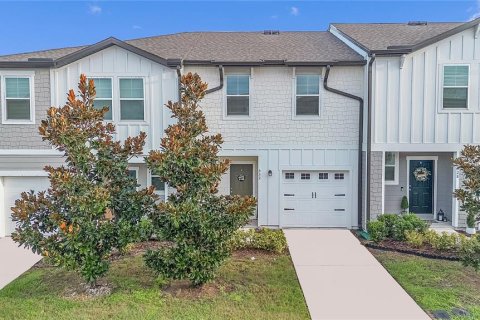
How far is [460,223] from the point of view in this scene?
11039 mm

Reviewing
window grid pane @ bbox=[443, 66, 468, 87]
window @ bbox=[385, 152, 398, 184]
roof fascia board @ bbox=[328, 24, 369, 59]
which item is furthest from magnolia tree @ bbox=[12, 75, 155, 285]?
window grid pane @ bbox=[443, 66, 468, 87]

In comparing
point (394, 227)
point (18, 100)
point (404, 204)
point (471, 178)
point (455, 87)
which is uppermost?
point (455, 87)

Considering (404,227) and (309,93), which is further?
(309,93)

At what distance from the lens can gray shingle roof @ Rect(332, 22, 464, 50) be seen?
456 inches

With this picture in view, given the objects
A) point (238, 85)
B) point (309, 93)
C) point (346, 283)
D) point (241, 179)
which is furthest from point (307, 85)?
point (346, 283)

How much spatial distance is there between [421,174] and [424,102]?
8.83 feet

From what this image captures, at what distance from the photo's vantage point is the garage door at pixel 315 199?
11352 mm

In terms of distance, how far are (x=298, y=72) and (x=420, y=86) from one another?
3.88 metres

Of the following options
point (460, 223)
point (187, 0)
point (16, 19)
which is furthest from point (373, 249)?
point (16, 19)

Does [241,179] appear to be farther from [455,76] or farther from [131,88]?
[455,76]

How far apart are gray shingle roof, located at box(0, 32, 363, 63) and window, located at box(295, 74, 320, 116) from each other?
0.61 meters

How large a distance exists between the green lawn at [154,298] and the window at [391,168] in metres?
6.06

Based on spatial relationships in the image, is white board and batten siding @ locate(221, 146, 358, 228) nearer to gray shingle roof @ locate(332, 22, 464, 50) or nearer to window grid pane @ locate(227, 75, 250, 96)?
window grid pane @ locate(227, 75, 250, 96)

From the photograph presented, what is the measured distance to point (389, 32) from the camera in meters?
13.1
